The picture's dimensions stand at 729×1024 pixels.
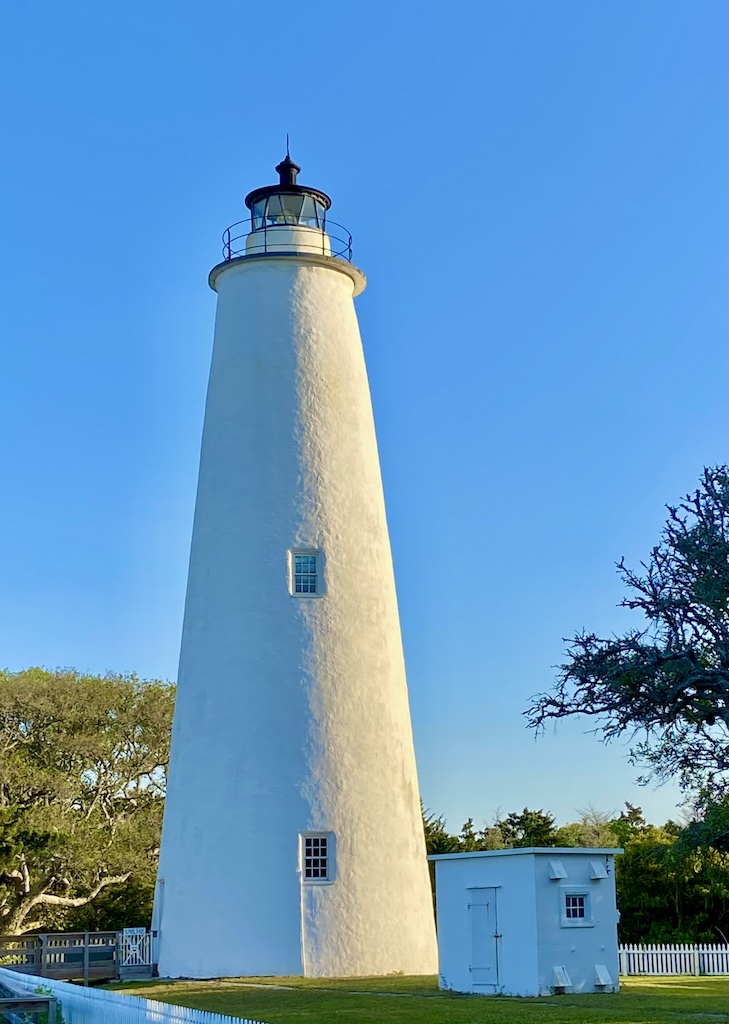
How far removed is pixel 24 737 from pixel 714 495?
90.1 ft

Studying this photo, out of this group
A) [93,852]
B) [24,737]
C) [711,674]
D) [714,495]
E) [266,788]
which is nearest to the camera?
[711,674]

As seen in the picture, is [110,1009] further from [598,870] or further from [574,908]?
[598,870]

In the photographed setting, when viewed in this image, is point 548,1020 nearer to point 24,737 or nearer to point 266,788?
point 266,788

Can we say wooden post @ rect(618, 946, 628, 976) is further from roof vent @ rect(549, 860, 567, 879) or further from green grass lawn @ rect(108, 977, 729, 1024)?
roof vent @ rect(549, 860, 567, 879)

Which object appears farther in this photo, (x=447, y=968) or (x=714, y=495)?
(x=447, y=968)

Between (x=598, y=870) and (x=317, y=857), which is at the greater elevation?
(x=317, y=857)

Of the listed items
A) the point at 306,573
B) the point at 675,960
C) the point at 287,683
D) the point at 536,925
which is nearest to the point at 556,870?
the point at 536,925

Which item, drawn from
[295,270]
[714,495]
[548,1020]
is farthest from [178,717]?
[714,495]

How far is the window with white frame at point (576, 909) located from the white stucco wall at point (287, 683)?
4.91 metres

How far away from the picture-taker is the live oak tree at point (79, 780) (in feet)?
110

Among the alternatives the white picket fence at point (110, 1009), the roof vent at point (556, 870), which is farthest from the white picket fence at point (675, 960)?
the white picket fence at point (110, 1009)

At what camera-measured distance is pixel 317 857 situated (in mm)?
23484

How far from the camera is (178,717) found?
2520 cm

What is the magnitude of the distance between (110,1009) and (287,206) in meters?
17.5
